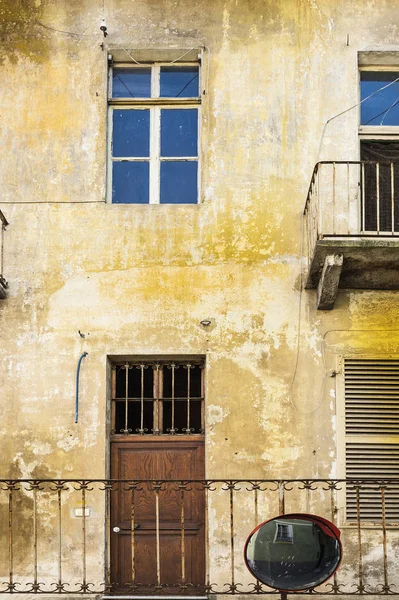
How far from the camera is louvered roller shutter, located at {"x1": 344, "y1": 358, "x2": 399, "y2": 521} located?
1036cm

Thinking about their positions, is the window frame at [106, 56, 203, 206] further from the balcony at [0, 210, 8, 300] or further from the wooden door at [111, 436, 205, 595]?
the wooden door at [111, 436, 205, 595]

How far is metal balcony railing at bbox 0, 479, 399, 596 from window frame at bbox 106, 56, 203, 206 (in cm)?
351

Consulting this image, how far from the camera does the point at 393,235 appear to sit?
991cm

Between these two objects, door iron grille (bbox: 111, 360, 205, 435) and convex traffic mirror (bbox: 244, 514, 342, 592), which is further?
door iron grille (bbox: 111, 360, 205, 435)

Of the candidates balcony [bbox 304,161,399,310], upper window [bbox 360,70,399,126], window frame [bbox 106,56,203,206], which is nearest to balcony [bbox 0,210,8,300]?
window frame [bbox 106,56,203,206]

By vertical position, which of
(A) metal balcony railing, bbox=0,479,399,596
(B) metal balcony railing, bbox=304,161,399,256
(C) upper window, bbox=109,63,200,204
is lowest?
(A) metal balcony railing, bbox=0,479,399,596

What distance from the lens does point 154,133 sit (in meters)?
11.3

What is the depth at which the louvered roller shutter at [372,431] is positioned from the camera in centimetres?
1036

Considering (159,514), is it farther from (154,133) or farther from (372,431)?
(154,133)

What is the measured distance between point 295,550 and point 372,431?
8.98 ft

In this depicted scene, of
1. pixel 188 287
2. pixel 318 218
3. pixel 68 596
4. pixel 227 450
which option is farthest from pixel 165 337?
pixel 68 596

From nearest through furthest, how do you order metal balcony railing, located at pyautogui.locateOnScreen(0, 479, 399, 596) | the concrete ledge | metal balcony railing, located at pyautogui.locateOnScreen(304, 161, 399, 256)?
the concrete ledge → metal balcony railing, located at pyautogui.locateOnScreen(0, 479, 399, 596) → metal balcony railing, located at pyautogui.locateOnScreen(304, 161, 399, 256)

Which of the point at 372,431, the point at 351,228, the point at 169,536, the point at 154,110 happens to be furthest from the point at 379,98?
the point at 169,536

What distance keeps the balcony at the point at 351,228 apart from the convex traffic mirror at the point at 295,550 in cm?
307
